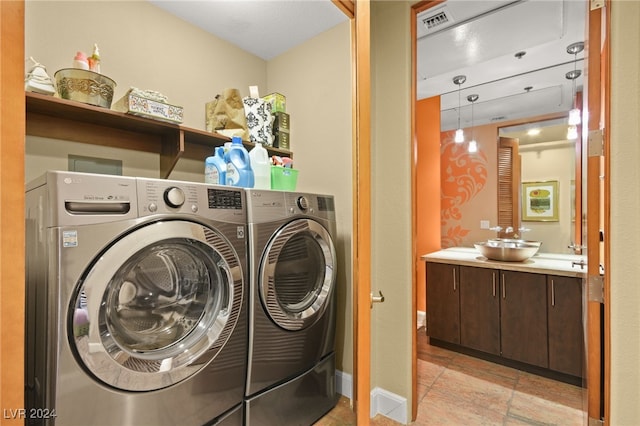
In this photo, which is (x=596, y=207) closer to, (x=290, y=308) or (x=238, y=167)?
(x=290, y=308)

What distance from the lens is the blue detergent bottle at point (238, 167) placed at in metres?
1.47

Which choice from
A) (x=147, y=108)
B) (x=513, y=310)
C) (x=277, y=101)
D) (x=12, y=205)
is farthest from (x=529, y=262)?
(x=12, y=205)

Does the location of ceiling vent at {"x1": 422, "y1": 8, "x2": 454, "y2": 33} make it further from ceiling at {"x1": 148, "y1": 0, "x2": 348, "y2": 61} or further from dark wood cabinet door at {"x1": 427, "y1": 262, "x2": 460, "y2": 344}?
dark wood cabinet door at {"x1": 427, "y1": 262, "x2": 460, "y2": 344}

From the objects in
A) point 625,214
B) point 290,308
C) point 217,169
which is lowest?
point 290,308

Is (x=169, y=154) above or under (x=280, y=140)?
under

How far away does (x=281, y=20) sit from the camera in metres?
1.87

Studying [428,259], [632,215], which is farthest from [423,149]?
[632,215]

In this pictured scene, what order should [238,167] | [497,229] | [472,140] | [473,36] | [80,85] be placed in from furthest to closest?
1. [472,140]
2. [497,229]
3. [473,36]
4. [238,167]
5. [80,85]

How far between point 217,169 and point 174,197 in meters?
0.52

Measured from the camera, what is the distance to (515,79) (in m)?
2.71

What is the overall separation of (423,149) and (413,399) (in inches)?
102

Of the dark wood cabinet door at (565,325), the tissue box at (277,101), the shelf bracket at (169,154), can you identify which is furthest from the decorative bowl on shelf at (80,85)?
the dark wood cabinet door at (565,325)

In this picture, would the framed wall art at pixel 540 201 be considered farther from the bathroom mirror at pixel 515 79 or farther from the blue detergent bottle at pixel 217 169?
the blue detergent bottle at pixel 217 169

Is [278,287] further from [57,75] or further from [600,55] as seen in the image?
[600,55]
